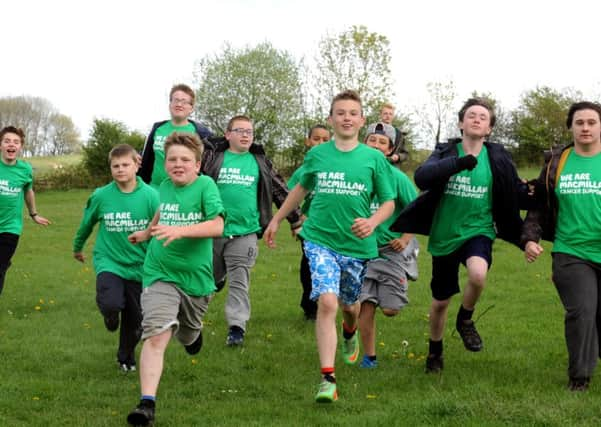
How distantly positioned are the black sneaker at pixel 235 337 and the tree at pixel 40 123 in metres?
87.7

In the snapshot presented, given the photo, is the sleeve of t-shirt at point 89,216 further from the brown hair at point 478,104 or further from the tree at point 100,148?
the tree at point 100,148

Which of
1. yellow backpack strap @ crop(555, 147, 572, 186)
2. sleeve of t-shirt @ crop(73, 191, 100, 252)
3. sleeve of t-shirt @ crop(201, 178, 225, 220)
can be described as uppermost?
yellow backpack strap @ crop(555, 147, 572, 186)

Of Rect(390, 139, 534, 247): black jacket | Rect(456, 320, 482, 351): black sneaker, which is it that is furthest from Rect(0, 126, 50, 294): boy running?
Rect(456, 320, 482, 351): black sneaker

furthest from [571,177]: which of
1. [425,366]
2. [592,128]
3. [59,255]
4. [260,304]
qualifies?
[59,255]

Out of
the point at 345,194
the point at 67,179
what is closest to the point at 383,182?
the point at 345,194

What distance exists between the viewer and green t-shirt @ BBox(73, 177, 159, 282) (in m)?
7.91

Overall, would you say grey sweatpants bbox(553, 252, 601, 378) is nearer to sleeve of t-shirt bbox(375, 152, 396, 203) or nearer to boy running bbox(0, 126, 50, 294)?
sleeve of t-shirt bbox(375, 152, 396, 203)

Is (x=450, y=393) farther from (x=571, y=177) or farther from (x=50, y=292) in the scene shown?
(x=50, y=292)

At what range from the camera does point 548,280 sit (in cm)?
1498

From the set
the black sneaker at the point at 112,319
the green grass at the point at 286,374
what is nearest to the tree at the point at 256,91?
the green grass at the point at 286,374

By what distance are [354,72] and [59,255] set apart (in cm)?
4533

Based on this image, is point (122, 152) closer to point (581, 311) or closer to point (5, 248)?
point (5, 248)

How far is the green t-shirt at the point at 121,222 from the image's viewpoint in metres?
7.91

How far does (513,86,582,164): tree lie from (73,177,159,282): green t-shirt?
47785mm
